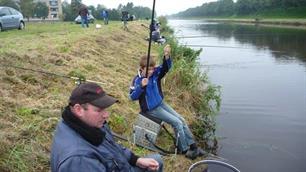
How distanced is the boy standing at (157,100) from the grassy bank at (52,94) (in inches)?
10.1

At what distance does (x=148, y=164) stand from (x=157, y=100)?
2.34 metres

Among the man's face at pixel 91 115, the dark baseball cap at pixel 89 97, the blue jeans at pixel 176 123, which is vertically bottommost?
the blue jeans at pixel 176 123

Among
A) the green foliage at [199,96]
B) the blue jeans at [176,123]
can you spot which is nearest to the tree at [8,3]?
the green foliage at [199,96]

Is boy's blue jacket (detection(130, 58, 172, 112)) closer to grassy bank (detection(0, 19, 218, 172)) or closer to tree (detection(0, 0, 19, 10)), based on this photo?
grassy bank (detection(0, 19, 218, 172))

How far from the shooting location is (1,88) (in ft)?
21.8

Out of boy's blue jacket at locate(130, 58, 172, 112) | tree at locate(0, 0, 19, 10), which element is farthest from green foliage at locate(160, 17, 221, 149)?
tree at locate(0, 0, 19, 10)

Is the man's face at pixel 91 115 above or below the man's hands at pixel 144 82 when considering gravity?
above

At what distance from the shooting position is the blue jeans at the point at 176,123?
20.4 ft

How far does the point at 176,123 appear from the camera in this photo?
619 centimetres

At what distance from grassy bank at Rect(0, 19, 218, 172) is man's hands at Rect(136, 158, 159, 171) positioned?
1.51m

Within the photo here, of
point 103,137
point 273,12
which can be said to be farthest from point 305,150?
point 273,12

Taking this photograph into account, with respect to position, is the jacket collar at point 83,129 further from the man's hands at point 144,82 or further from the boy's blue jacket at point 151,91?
the boy's blue jacket at point 151,91

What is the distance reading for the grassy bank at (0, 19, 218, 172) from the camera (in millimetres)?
5039

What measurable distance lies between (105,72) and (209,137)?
3.80m
